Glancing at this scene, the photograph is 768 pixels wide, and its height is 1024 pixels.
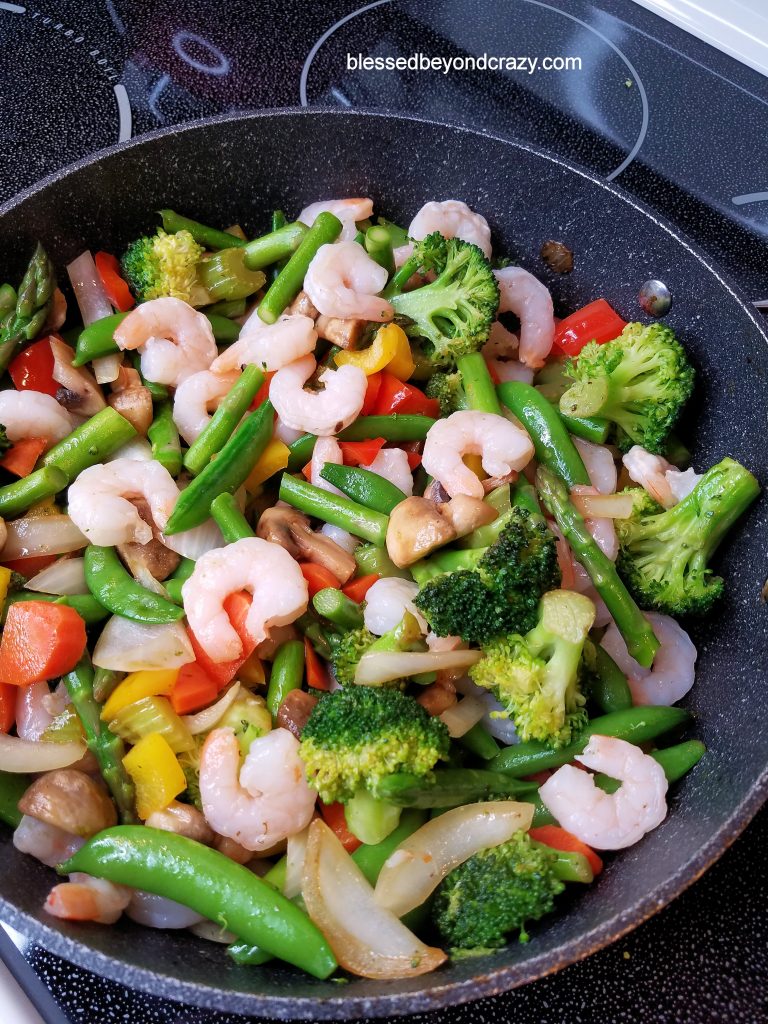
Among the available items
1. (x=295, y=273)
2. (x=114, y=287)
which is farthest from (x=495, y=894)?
(x=114, y=287)

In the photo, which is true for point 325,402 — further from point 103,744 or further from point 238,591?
point 103,744

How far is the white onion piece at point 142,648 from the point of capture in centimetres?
217

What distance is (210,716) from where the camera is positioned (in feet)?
7.05

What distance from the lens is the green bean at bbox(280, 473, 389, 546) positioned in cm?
238

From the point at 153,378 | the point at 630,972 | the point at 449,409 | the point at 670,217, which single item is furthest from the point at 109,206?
the point at 630,972

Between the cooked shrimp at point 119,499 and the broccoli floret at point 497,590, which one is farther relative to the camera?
the cooked shrimp at point 119,499

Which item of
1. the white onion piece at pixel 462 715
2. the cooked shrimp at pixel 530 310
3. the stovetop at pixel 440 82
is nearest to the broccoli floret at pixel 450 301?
the cooked shrimp at pixel 530 310

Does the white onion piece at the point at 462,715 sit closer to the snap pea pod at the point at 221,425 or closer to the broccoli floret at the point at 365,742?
the broccoli floret at the point at 365,742

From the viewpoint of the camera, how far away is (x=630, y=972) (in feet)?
6.77

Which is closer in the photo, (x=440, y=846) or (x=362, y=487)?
(x=440, y=846)

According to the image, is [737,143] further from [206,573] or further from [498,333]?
[206,573]

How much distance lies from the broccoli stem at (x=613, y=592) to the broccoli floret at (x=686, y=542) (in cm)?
12

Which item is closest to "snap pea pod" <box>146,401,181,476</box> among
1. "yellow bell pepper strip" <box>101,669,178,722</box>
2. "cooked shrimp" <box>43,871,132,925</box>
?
"yellow bell pepper strip" <box>101,669,178,722</box>

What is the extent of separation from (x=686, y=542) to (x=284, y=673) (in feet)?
3.72
